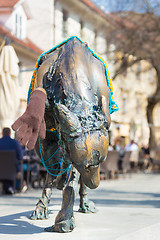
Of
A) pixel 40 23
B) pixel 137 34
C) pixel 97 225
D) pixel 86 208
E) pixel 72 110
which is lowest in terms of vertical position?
pixel 97 225

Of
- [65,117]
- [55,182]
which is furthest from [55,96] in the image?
[55,182]

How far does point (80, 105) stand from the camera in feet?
14.4

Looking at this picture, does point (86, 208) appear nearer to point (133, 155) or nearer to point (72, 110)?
point (72, 110)

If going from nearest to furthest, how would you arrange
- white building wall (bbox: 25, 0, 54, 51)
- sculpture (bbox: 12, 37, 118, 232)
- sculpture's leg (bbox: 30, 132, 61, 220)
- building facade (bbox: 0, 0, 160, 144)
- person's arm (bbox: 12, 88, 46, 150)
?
person's arm (bbox: 12, 88, 46, 150) < sculpture (bbox: 12, 37, 118, 232) < sculpture's leg (bbox: 30, 132, 61, 220) < building facade (bbox: 0, 0, 160, 144) < white building wall (bbox: 25, 0, 54, 51)

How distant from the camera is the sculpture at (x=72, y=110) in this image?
4.23 meters

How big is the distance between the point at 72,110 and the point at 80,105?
0.08 metres

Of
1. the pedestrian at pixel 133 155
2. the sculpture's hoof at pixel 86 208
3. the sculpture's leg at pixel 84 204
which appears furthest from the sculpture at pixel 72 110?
the pedestrian at pixel 133 155

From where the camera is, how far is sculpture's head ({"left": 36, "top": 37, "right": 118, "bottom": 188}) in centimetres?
426

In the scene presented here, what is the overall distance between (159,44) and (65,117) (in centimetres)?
1598

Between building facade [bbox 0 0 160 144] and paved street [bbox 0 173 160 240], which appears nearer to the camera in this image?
paved street [bbox 0 173 160 240]

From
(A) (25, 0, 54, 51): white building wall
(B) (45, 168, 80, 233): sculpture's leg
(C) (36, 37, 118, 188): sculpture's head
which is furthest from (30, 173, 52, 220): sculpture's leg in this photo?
(A) (25, 0, 54, 51): white building wall

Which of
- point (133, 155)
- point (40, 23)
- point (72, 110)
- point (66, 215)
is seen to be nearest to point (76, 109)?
point (72, 110)

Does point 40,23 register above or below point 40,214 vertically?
above

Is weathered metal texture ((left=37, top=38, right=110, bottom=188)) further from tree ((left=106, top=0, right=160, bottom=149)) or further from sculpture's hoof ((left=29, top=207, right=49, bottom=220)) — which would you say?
tree ((left=106, top=0, right=160, bottom=149))
